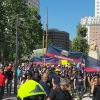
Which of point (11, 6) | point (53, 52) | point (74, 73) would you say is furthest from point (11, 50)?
point (74, 73)

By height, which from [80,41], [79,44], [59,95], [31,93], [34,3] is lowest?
[79,44]

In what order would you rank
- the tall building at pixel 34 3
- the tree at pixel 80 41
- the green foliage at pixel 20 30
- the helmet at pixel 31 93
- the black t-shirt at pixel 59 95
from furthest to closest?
the tall building at pixel 34 3
the tree at pixel 80 41
the green foliage at pixel 20 30
the black t-shirt at pixel 59 95
the helmet at pixel 31 93

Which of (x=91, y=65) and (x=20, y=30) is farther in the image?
(x=20, y=30)

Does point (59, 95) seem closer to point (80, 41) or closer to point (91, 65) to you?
point (91, 65)

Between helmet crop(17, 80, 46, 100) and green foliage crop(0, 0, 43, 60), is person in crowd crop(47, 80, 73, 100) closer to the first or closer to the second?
helmet crop(17, 80, 46, 100)

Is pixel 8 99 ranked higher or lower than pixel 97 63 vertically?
lower

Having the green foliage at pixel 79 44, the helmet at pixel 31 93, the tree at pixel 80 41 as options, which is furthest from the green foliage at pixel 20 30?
the helmet at pixel 31 93

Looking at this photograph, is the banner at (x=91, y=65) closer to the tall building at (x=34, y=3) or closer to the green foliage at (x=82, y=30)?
the green foliage at (x=82, y=30)

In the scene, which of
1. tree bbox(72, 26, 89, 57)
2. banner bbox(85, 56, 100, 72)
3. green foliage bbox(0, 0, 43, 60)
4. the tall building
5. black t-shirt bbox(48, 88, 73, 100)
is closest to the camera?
black t-shirt bbox(48, 88, 73, 100)

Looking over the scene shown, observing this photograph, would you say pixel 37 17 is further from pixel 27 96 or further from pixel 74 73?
pixel 27 96

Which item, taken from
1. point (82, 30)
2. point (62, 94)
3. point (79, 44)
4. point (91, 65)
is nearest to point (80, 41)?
point (79, 44)

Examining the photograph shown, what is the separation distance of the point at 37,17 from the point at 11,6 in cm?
1232

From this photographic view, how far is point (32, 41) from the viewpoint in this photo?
57219 mm

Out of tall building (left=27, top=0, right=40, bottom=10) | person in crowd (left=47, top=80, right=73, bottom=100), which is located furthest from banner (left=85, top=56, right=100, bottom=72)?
tall building (left=27, top=0, right=40, bottom=10)
